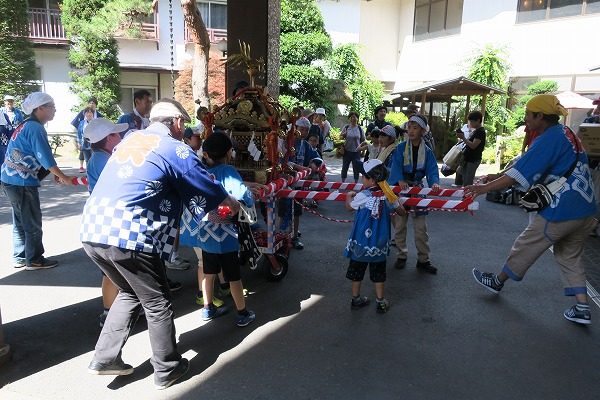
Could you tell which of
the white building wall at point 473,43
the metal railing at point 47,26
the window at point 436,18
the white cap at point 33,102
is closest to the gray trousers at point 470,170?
the white cap at point 33,102

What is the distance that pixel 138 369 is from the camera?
318 centimetres

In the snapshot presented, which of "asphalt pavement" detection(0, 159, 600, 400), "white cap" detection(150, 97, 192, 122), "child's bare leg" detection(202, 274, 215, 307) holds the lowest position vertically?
"asphalt pavement" detection(0, 159, 600, 400)

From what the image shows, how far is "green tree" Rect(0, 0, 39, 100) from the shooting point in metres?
13.7

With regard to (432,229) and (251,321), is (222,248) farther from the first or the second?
(432,229)

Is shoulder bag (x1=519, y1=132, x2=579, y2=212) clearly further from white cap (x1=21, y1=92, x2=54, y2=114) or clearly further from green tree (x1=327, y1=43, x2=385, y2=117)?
green tree (x1=327, y1=43, x2=385, y2=117)

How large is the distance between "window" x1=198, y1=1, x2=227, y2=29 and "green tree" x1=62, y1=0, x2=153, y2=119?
4260 mm

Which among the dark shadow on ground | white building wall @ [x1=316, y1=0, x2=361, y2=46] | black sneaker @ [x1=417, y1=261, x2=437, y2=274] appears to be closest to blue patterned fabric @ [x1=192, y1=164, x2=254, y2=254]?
black sneaker @ [x1=417, y1=261, x2=437, y2=274]

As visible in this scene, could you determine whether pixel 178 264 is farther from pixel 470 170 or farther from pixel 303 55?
pixel 303 55

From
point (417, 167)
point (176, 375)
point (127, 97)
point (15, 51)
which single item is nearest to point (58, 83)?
point (127, 97)

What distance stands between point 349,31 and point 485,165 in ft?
33.9

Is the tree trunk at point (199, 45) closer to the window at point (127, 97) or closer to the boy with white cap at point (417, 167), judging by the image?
the boy with white cap at point (417, 167)

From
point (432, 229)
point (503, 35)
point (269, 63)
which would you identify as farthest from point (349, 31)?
point (432, 229)

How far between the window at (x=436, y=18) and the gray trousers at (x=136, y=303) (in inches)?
795

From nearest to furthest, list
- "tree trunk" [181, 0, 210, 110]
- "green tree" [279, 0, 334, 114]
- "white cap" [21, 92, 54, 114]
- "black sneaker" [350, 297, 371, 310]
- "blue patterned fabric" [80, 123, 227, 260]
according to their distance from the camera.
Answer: "blue patterned fabric" [80, 123, 227, 260]
"black sneaker" [350, 297, 371, 310]
"white cap" [21, 92, 54, 114]
"tree trunk" [181, 0, 210, 110]
"green tree" [279, 0, 334, 114]
